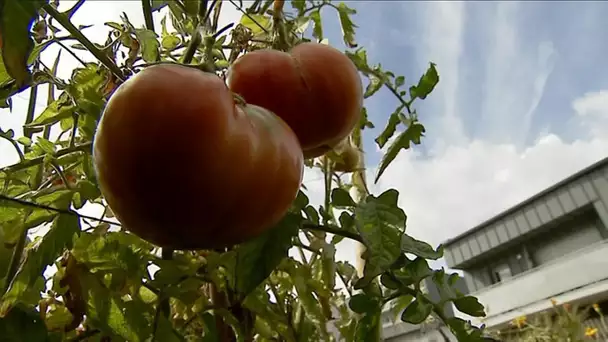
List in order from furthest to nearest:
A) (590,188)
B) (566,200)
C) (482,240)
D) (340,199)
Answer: (482,240) → (566,200) → (590,188) → (340,199)

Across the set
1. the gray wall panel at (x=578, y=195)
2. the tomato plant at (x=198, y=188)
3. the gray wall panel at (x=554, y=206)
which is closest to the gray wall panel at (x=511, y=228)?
the gray wall panel at (x=554, y=206)

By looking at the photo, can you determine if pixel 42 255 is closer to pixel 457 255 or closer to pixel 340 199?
pixel 340 199

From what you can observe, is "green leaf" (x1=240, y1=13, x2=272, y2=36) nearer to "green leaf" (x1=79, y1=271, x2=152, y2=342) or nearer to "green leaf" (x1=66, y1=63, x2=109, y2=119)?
"green leaf" (x1=66, y1=63, x2=109, y2=119)

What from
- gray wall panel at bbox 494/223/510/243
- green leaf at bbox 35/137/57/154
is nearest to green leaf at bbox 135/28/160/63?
green leaf at bbox 35/137/57/154

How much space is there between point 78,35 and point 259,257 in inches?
7.8

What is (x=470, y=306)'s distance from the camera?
0.43 m

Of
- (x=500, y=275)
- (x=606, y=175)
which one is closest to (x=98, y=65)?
(x=606, y=175)

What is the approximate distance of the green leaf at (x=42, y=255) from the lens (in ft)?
1.11

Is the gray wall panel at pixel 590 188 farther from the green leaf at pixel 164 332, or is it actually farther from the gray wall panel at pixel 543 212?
the green leaf at pixel 164 332

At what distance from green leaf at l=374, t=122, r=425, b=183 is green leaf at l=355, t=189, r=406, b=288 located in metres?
0.07

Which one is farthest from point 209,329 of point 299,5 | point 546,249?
point 546,249

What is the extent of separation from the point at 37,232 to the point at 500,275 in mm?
8257

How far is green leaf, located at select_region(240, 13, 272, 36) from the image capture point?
0.52 metres

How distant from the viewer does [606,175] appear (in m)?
6.86
